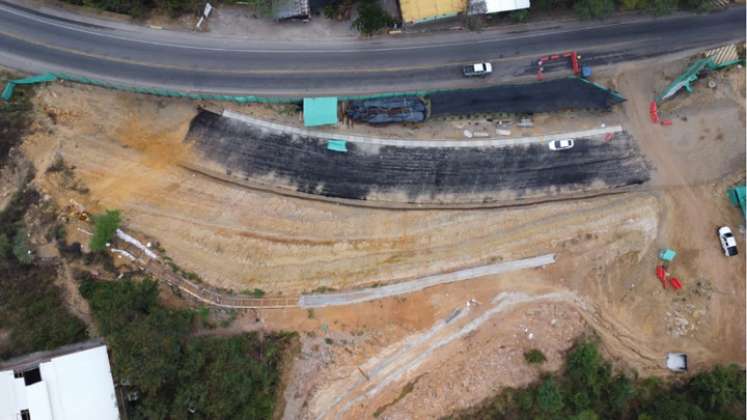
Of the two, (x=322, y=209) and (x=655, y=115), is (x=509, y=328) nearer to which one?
(x=322, y=209)

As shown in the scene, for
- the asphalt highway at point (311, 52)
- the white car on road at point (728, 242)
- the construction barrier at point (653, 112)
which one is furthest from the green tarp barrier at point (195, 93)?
the white car on road at point (728, 242)

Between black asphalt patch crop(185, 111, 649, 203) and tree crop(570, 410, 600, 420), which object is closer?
tree crop(570, 410, 600, 420)

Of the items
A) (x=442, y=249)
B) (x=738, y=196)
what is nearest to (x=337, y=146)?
(x=442, y=249)

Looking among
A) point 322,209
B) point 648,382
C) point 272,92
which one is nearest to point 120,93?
point 272,92

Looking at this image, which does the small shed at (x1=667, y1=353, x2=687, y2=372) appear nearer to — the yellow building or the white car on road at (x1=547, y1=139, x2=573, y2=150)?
the white car on road at (x1=547, y1=139, x2=573, y2=150)

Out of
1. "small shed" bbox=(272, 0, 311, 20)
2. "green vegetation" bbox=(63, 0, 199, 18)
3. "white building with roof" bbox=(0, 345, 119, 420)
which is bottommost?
"white building with roof" bbox=(0, 345, 119, 420)

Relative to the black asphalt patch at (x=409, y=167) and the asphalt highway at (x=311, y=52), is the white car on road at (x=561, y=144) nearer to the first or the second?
the black asphalt patch at (x=409, y=167)

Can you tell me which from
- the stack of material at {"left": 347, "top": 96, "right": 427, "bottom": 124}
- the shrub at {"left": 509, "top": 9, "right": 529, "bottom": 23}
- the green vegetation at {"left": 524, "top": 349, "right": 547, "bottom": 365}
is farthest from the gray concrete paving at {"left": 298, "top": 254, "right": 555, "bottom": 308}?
the shrub at {"left": 509, "top": 9, "right": 529, "bottom": 23}
